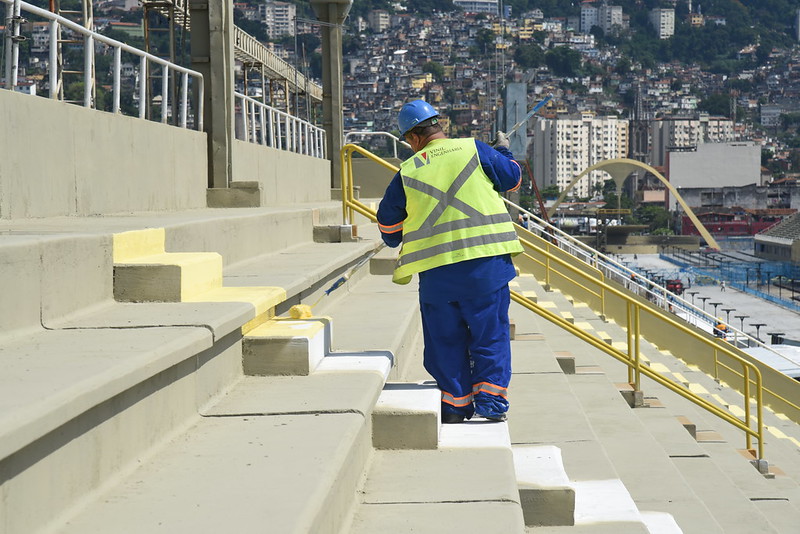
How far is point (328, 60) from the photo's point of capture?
66.9 feet

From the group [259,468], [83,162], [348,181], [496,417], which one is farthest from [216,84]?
[259,468]

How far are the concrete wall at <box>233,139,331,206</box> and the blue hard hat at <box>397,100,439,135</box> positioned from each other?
6640mm

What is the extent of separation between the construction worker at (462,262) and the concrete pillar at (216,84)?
20.7ft

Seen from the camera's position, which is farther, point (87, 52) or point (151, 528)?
point (87, 52)

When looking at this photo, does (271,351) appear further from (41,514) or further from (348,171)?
(348,171)

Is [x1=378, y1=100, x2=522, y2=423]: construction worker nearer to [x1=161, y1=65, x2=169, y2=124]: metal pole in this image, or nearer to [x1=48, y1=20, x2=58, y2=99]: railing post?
[x1=48, y1=20, x2=58, y2=99]: railing post

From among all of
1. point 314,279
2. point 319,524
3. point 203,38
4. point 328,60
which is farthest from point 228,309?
point 328,60

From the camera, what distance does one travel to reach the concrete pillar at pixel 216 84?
1109cm

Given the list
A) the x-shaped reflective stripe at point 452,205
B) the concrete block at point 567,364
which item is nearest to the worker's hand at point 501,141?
the x-shaped reflective stripe at point 452,205

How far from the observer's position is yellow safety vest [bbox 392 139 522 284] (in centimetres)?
495

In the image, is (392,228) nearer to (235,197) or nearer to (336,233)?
(336,233)

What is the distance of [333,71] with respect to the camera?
20.5 meters

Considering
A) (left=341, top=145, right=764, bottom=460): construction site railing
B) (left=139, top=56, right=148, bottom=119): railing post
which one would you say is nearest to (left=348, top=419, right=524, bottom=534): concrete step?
(left=341, top=145, right=764, bottom=460): construction site railing

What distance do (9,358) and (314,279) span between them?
3.40 m
